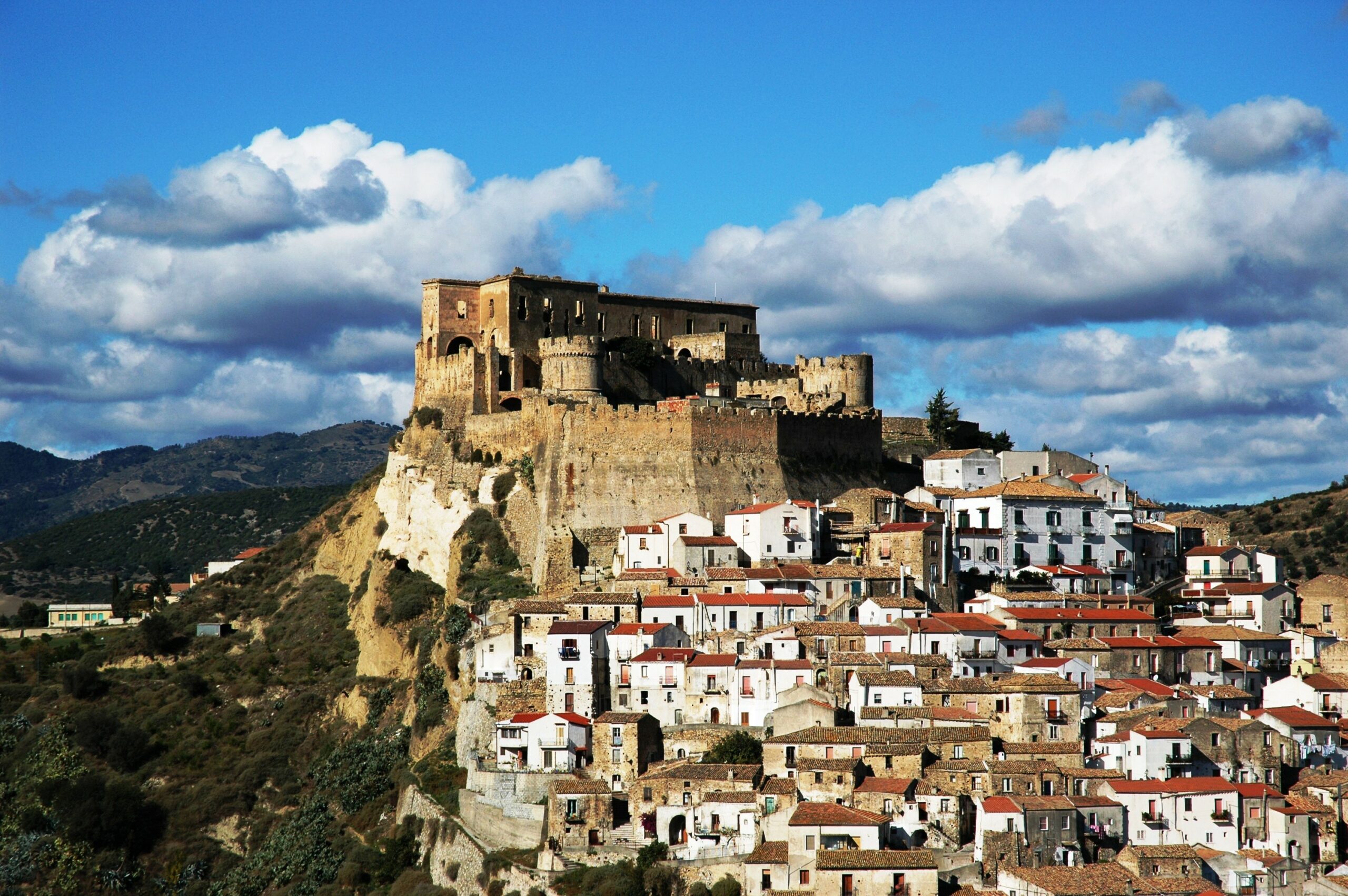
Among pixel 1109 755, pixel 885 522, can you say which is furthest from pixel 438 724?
pixel 1109 755

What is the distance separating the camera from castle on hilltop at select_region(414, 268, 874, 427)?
7019 centimetres

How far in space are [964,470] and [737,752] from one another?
84.5 feet

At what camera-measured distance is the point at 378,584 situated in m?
72.2

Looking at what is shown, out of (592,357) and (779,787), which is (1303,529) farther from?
(779,787)

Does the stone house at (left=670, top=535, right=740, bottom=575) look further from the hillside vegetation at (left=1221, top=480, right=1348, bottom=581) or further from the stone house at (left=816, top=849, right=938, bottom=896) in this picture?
the hillside vegetation at (left=1221, top=480, right=1348, bottom=581)

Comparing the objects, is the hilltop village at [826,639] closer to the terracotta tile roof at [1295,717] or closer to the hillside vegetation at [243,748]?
the terracotta tile roof at [1295,717]

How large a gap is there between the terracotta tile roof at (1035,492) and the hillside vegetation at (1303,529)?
1893cm

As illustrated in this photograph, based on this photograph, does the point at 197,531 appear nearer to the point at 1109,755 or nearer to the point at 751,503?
the point at 751,503

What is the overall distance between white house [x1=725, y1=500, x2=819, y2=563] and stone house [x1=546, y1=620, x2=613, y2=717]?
31.2 feet

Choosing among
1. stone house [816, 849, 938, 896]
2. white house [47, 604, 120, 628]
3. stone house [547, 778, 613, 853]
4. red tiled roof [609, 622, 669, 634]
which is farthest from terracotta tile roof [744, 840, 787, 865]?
white house [47, 604, 120, 628]

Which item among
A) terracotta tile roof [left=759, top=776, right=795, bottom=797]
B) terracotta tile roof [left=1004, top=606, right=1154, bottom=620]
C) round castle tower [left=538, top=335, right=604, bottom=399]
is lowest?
terracotta tile roof [left=759, top=776, right=795, bottom=797]

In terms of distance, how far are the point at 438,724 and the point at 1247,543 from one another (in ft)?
153

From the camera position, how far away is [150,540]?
533 feet

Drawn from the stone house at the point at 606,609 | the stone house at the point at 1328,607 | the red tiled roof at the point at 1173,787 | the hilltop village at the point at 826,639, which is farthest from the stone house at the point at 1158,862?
the stone house at the point at 1328,607
